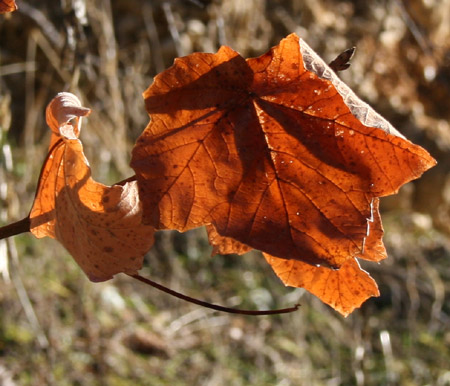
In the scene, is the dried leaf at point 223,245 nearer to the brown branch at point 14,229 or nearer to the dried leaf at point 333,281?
the dried leaf at point 333,281

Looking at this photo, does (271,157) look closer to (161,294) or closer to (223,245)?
(223,245)

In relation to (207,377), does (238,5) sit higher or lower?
higher

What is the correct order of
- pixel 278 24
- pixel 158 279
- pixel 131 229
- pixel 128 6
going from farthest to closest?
1. pixel 278 24
2. pixel 128 6
3. pixel 158 279
4. pixel 131 229

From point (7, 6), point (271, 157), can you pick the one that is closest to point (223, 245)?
point (271, 157)

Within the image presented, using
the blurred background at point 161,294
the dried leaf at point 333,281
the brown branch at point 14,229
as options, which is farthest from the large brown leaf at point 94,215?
the blurred background at point 161,294

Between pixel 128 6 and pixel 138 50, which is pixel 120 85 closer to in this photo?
pixel 138 50

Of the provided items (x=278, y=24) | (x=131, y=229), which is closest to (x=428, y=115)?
(x=278, y=24)
